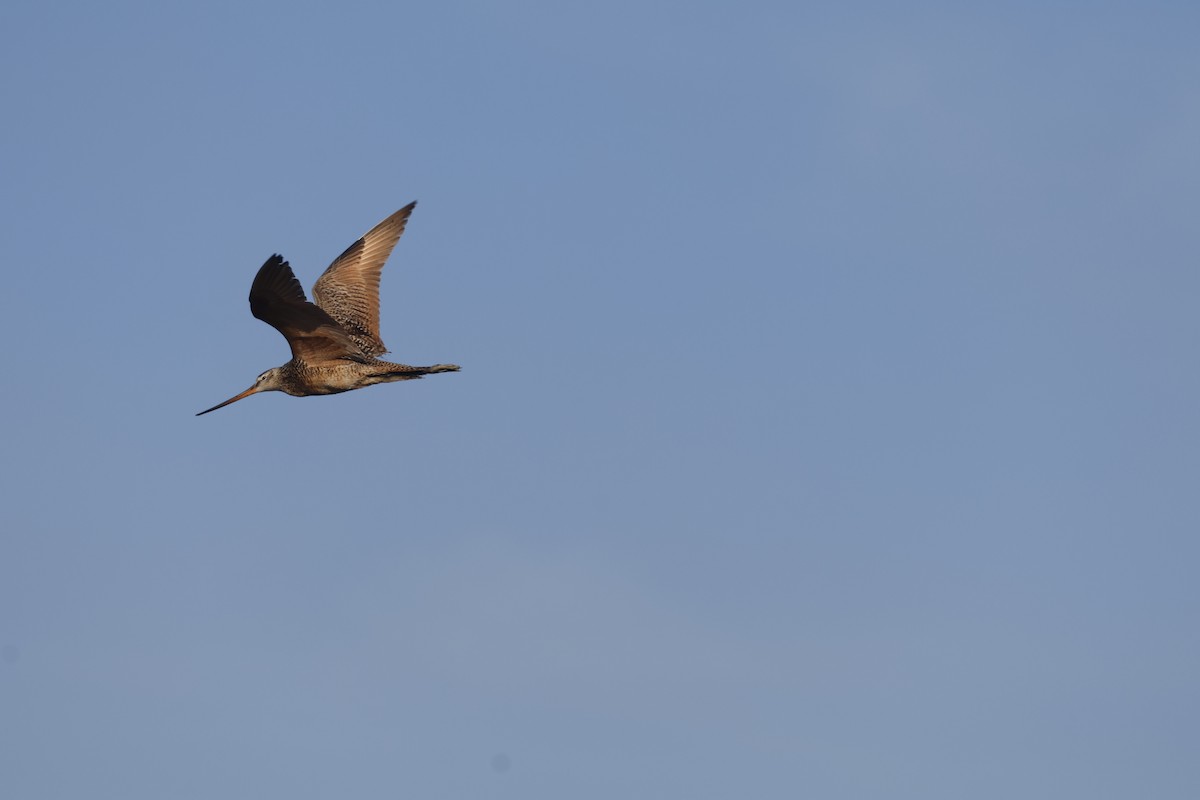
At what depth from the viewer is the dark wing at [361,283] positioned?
2800 centimetres

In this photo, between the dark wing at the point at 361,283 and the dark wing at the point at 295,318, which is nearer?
the dark wing at the point at 295,318

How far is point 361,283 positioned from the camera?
2939 centimetres

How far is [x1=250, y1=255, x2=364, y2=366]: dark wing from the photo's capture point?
928 inches

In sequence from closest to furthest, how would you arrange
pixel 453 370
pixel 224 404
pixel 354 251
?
pixel 453 370 → pixel 224 404 → pixel 354 251

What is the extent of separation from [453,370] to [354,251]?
5875 mm

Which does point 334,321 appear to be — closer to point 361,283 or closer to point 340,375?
point 340,375

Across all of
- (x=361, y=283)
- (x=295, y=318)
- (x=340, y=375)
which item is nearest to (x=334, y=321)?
(x=295, y=318)

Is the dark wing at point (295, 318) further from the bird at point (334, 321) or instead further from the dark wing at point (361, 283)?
the dark wing at point (361, 283)

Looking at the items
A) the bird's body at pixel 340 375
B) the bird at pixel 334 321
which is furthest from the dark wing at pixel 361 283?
the bird's body at pixel 340 375

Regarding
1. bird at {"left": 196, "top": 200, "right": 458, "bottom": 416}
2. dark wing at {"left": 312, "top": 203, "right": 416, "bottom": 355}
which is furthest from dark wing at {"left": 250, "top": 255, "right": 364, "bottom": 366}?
dark wing at {"left": 312, "top": 203, "right": 416, "bottom": 355}

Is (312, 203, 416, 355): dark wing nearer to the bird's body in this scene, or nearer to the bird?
the bird

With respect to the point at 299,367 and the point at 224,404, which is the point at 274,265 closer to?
the point at 299,367

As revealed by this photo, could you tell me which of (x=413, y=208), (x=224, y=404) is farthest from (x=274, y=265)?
(x=413, y=208)

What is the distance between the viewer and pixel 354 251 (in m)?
30.0
